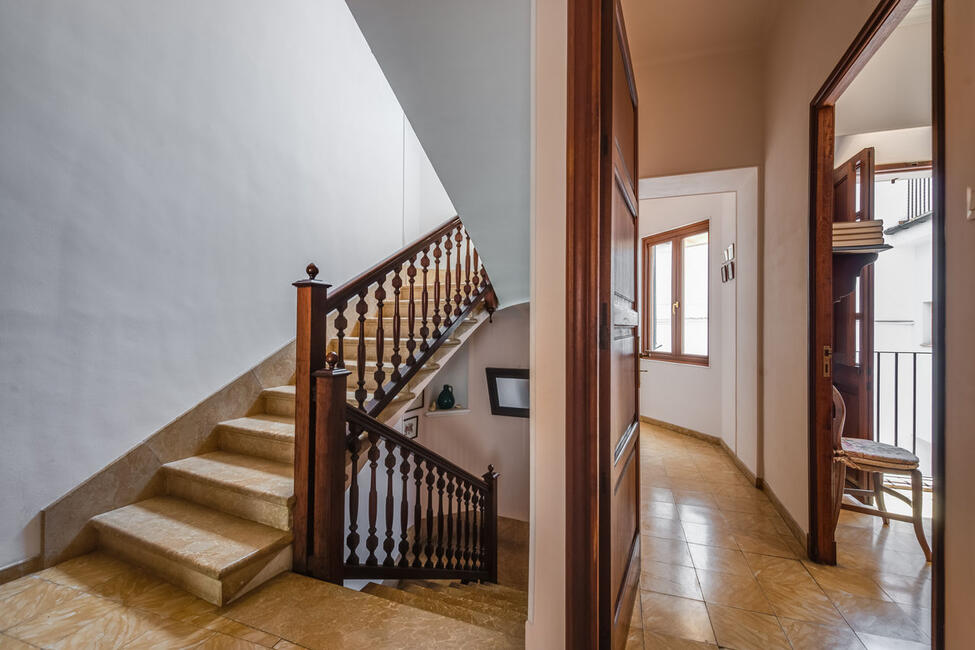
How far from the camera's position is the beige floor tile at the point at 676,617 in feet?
4.76

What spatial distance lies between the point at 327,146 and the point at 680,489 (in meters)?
3.76

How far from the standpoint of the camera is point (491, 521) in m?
3.26

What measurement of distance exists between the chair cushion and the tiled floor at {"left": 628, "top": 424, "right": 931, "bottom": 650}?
1.30ft

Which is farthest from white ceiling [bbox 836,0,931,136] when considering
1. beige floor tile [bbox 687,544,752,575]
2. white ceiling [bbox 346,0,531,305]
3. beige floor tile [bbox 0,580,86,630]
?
beige floor tile [bbox 0,580,86,630]

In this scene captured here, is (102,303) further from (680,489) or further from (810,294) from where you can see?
(680,489)

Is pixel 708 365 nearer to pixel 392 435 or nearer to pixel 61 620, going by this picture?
pixel 392 435

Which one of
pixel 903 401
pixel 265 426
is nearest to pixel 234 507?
pixel 265 426

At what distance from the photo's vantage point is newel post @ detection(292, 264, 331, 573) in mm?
1785

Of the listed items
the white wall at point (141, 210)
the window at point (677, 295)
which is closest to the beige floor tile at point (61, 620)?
the white wall at point (141, 210)

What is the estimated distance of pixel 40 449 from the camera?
5.66 ft

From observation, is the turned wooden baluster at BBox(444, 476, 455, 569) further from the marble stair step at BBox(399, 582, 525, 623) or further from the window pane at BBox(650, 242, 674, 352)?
the window pane at BBox(650, 242, 674, 352)

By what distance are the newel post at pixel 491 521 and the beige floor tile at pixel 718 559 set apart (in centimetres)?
150

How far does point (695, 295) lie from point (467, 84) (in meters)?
3.89
